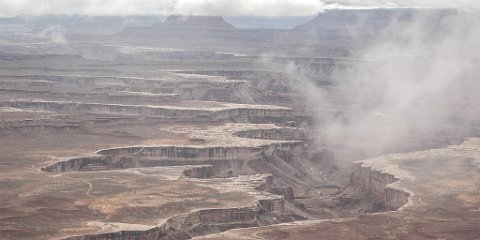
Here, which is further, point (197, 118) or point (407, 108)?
point (407, 108)

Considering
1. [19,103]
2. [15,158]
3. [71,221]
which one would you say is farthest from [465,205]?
[19,103]

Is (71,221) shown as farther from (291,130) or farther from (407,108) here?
(407,108)

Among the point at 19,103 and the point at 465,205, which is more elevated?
the point at 19,103

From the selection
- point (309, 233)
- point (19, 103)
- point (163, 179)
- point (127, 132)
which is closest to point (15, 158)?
point (163, 179)

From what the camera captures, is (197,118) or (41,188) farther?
(197,118)

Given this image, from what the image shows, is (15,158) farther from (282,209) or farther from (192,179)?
(282,209)

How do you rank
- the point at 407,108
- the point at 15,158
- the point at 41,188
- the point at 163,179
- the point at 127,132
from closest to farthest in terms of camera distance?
the point at 41,188, the point at 163,179, the point at 15,158, the point at 127,132, the point at 407,108

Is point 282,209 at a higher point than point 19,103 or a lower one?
lower

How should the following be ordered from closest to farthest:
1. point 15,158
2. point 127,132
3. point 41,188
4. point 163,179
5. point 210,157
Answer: point 41,188 → point 163,179 → point 15,158 → point 210,157 → point 127,132

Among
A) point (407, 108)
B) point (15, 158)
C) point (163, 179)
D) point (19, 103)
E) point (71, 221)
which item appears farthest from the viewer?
point (407, 108)
